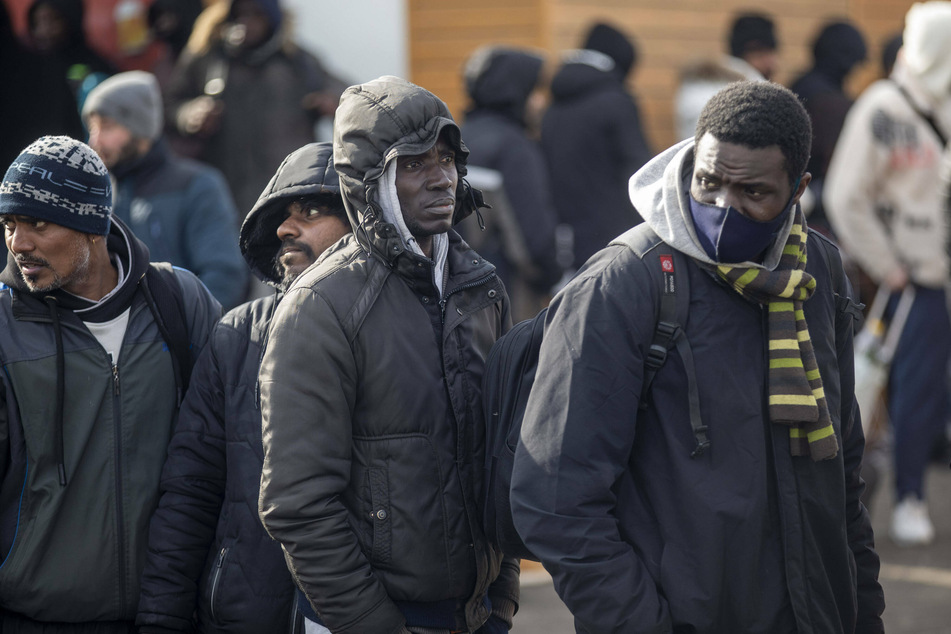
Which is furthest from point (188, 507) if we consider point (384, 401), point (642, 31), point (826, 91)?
point (642, 31)

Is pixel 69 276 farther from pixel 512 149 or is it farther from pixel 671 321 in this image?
pixel 512 149

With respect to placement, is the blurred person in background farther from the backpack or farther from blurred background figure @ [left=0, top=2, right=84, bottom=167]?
blurred background figure @ [left=0, top=2, right=84, bottom=167]

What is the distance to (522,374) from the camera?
269 centimetres

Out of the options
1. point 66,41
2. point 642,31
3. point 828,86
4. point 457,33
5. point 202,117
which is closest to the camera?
point 202,117

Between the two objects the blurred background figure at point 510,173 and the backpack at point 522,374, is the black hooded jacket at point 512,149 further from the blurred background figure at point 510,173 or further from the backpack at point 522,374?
the backpack at point 522,374

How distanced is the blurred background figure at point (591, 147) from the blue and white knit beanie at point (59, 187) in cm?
478

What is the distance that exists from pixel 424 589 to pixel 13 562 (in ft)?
3.37

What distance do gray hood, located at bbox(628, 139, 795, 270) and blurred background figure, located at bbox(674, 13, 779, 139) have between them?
5598mm

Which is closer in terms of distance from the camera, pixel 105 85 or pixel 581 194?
pixel 105 85

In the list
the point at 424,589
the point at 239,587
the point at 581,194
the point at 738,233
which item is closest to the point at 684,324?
the point at 738,233

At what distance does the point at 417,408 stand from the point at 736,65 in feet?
21.2

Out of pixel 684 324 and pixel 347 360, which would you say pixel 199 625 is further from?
pixel 684 324

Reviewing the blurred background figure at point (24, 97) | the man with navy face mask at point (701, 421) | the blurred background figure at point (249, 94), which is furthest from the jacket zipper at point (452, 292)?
the blurred background figure at point (24, 97)

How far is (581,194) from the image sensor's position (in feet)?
25.1
